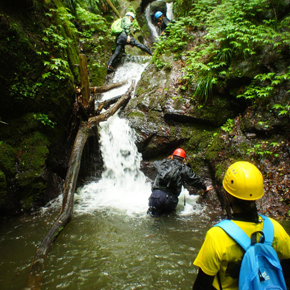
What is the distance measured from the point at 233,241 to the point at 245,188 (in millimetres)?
394

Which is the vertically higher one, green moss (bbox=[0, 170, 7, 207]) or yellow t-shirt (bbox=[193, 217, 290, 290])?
yellow t-shirt (bbox=[193, 217, 290, 290])

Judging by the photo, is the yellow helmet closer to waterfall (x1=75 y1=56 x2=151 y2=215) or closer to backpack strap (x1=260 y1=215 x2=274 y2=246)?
backpack strap (x1=260 y1=215 x2=274 y2=246)

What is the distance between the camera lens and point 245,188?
1465mm

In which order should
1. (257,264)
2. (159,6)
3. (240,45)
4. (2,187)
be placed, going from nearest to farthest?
1. (257,264)
2. (2,187)
3. (240,45)
4. (159,6)

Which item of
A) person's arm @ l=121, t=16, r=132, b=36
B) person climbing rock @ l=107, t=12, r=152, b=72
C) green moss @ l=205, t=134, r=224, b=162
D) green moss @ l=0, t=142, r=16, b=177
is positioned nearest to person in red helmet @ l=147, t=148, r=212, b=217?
green moss @ l=205, t=134, r=224, b=162

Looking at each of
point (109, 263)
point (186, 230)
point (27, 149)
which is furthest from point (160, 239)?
point (27, 149)

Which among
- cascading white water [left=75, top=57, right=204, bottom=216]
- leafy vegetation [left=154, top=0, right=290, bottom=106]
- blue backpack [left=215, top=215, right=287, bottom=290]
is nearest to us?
blue backpack [left=215, top=215, right=287, bottom=290]

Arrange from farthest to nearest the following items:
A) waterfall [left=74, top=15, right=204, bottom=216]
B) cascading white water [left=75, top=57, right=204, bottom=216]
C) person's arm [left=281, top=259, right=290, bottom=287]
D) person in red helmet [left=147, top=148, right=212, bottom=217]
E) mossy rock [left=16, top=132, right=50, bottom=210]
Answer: cascading white water [left=75, top=57, right=204, bottom=216] → waterfall [left=74, top=15, right=204, bottom=216] → mossy rock [left=16, top=132, right=50, bottom=210] → person in red helmet [left=147, top=148, right=212, bottom=217] → person's arm [left=281, top=259, right=290, bottom=287]

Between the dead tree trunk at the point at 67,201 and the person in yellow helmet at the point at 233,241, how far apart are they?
96.8 inches

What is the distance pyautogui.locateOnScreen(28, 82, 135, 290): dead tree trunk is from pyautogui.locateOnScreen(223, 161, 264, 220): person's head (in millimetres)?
2844

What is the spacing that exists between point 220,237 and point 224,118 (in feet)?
17.5

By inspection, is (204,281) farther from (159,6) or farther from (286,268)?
(159,6)

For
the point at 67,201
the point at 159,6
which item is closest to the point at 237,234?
the point at 67,201

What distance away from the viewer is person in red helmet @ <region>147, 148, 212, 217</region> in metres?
4.47
